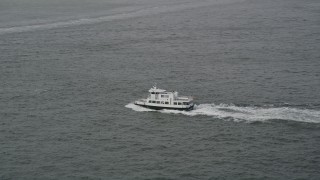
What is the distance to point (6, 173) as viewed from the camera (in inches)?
4414

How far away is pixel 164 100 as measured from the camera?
15362 centimetres

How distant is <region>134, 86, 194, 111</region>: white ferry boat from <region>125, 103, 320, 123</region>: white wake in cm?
182

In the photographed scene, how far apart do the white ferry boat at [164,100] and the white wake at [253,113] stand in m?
1.82

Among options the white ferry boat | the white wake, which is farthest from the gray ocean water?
the white ferry boat

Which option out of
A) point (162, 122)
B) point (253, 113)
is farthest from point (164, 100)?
point (253, 113)

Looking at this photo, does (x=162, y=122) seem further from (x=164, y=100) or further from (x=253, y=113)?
(x=253, y=113)

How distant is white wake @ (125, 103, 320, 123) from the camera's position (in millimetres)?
138625

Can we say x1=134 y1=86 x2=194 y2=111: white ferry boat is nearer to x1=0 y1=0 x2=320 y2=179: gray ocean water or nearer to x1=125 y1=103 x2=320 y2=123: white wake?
x1=125 y1=103 x2=320 y2=123: white wake

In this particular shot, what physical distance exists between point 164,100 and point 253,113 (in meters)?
25.6

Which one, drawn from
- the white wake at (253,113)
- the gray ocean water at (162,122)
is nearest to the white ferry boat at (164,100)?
the white wake at (253,113)

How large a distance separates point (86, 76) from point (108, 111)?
3723 cm

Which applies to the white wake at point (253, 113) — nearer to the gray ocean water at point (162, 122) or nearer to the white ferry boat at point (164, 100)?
the gray ocean water at point (162, 122)

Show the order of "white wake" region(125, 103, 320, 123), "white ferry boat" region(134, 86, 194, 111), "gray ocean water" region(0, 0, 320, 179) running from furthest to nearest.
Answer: "white ferry boat" region(134, 86, 194, 111) < "white wake" region(125, 103, 320, 123) < "gray ocean water" region(0, 0, 320, 179)

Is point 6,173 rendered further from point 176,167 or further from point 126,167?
point 176,167
